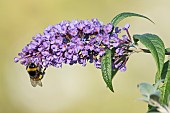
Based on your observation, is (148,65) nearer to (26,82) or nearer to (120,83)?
(120,83)

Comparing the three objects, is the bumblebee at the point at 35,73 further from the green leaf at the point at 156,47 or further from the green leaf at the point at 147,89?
the green leaf at the point at 147,89

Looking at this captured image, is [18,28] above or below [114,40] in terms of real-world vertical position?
above

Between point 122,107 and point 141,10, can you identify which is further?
point 141,10

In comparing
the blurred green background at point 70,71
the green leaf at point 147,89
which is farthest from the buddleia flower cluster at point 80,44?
the blurred green background at point 70,71

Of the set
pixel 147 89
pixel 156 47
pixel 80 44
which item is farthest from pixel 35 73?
pixel 147 89

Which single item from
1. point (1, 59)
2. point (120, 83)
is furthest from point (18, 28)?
point (120, 83)

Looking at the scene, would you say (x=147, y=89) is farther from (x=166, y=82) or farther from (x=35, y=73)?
(x=35, y=73)

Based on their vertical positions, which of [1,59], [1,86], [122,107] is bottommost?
[122,107]
